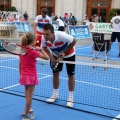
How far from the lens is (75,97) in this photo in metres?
5.76

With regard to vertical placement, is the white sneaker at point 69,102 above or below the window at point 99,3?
below

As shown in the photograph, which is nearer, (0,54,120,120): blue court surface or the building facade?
(0,54,120,120): blue court surface

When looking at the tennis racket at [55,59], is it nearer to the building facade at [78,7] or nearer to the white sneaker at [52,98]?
the white sneaker at [52,98]

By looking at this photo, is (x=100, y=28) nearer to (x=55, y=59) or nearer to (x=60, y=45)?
(x=60, y=45)

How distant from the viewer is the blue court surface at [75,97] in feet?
15.5

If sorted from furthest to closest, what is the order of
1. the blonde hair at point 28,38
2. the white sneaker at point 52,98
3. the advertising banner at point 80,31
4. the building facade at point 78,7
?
the building facade at point 78,7 → the advertising banner at point 80,31 → the white sneaker at point 52,98 → the blonde hair at point 28,38

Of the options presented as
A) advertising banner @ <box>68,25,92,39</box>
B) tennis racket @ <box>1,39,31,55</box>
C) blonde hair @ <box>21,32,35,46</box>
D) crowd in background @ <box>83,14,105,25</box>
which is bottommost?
advertising banner @ <box>68,25,92,39</box>

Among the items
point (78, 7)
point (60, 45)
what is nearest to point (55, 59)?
point (60, 45)

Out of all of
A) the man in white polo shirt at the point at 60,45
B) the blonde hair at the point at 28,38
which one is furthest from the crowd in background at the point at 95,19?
the blonde hair at the point at 28,38

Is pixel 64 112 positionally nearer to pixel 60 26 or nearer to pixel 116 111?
pixel 116 111

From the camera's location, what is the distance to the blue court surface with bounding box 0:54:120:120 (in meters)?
4.73

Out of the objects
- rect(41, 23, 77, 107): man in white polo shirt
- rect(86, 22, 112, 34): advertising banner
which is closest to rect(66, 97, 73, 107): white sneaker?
rect(41, 23, 77, 107): man in white polo shirt

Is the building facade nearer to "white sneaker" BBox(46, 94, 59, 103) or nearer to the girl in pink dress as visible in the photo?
"white sneaker" BBox(46, 94, 59, 103)

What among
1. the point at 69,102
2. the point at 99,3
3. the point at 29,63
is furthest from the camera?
the point at 99,3
